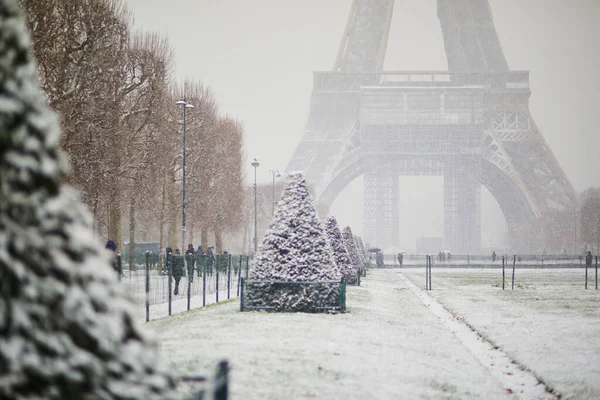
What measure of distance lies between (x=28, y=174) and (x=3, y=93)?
0.35 metres

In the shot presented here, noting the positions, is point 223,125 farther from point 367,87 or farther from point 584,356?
point 367,87

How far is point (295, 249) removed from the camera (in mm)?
15055

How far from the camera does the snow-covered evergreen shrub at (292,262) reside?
48.7ft

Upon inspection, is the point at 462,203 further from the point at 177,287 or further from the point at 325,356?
the point at 325,356

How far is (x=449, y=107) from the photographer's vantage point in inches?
4715

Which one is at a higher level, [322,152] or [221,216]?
[322,152]

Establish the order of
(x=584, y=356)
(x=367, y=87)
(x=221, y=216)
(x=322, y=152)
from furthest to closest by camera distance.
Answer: (x=367, y=87)
(x=322, y=152)
(x=221, y=216)
(x=584, y=356)

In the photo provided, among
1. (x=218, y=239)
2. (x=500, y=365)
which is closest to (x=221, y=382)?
(x=500, y=365)

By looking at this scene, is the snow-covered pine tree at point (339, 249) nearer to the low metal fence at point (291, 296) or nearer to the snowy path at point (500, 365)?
the snowy path at point (500, 365)

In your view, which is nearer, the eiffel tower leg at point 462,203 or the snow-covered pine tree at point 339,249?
the snow-covered pine tree at point 339,249

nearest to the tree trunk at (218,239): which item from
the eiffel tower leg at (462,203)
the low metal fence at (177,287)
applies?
the low metal fence at (177,287)

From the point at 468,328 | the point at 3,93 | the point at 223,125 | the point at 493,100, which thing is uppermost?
the point at 493,100

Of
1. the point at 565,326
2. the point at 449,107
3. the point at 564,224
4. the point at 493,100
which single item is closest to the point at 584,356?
the point at 565,326

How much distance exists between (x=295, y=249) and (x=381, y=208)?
10911cm
